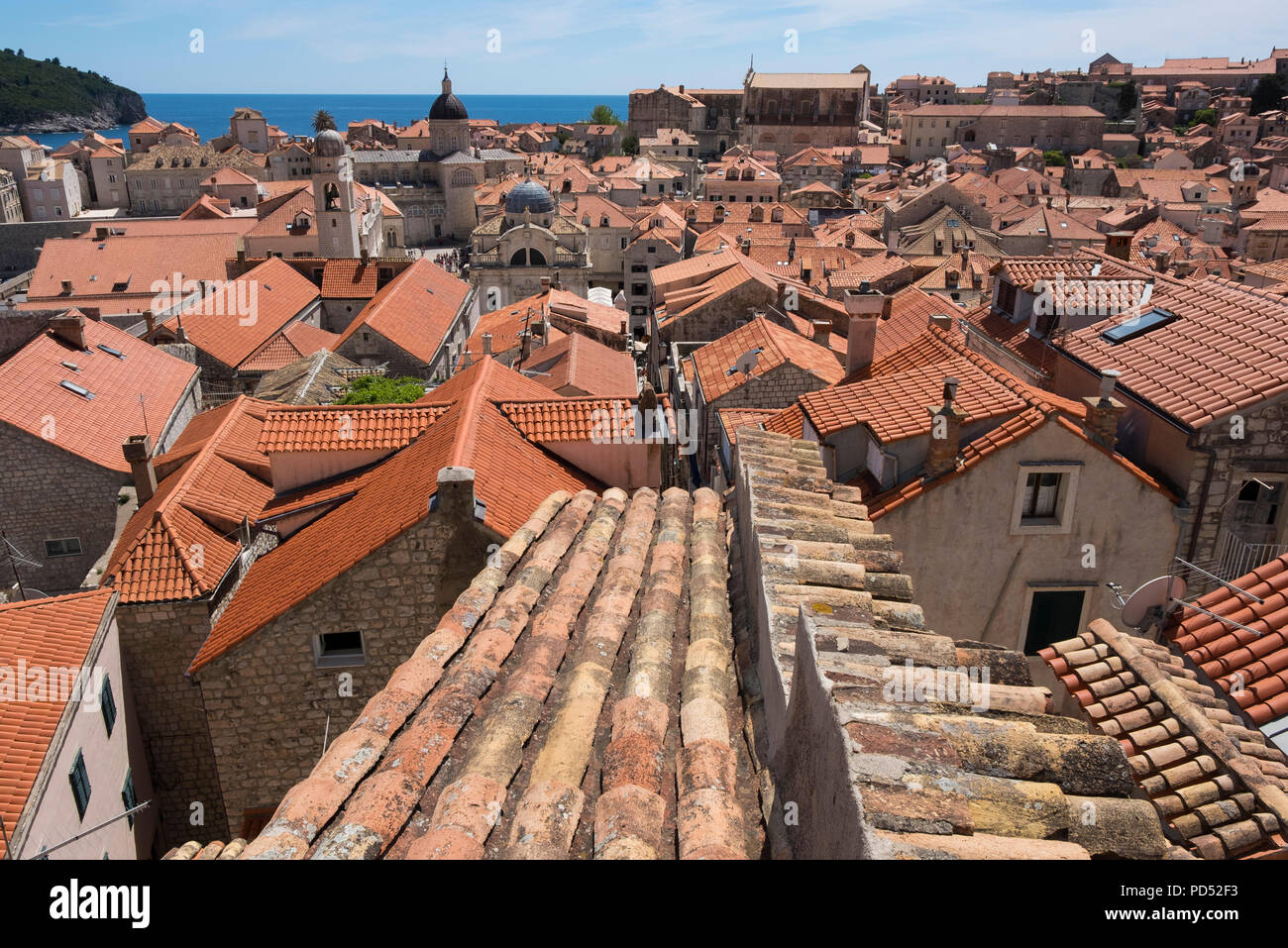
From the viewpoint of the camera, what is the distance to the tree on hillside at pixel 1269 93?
399 feet

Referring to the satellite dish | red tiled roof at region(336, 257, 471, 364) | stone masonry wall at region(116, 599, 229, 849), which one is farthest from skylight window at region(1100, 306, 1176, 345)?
red tiled roof at region(336, 257, 471, 364)

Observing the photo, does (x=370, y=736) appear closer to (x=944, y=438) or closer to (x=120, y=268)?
(x=944, y=438)

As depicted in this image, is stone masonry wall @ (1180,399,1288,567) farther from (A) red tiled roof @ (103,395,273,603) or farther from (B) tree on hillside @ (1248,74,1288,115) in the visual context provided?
(B) tree on hillside @ (1248,74,1288,115)

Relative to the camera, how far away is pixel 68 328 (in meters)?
25.0

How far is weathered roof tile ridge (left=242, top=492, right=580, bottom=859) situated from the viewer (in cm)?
473

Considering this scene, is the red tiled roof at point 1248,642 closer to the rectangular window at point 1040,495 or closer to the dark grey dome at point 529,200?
the rectangular window at point 1040,495

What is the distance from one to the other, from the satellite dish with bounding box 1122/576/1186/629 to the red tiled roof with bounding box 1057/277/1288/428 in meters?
2.67

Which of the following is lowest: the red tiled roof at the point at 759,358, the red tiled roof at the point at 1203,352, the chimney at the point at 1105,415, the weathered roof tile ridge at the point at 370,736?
the red tiled roof at the point at 759,358

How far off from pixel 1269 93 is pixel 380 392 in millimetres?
141068

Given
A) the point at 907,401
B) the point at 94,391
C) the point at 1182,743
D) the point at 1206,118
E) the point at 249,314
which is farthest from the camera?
the point at 1206,118

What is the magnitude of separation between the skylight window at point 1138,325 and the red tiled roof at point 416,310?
85.0 feet

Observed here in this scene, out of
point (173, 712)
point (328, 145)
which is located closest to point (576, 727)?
point (173, 712)

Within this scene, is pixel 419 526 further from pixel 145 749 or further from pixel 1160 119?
pixel 1160 119

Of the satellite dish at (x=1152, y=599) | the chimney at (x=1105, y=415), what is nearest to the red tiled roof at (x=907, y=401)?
the chimney at (x=1105, y=415)
